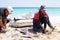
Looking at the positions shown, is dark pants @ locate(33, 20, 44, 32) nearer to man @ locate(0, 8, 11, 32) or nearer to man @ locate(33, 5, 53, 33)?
man @ locate(33, 5, 53, 33)

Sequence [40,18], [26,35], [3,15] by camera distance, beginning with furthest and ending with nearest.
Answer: [40,18] → [3,15] → [26,35]

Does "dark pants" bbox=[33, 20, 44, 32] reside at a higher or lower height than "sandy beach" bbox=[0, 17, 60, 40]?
higher

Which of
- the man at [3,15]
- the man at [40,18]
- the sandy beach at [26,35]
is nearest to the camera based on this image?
the sandy beach at [26,35]

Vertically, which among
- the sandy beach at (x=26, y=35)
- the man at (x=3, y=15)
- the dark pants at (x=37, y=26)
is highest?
the man at (x=3, y=15)

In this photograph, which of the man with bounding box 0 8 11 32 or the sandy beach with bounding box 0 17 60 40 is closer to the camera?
the sandy beach with bounding box 0 17 60 40

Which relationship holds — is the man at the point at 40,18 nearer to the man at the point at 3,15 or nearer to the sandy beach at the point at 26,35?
the sandy beach at the point at 26,35

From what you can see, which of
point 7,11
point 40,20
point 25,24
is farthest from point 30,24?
point 7,11

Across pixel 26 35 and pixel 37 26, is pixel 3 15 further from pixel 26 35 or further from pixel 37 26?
pixel 37 26

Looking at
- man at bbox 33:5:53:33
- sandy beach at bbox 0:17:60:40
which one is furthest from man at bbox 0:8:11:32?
man at bbox 33:5:53:33

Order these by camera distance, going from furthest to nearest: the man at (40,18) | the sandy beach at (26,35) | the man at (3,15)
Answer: the man at (40,18) → the man at (3,15) → the sandy beach at (26,35)

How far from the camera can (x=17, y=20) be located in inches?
370

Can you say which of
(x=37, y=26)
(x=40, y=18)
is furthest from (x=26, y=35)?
(x=40, y=18)

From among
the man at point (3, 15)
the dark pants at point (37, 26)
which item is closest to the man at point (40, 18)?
the dark pants at point (37, 26)

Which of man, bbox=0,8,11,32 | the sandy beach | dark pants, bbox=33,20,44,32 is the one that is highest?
man, bbox=0,8,11,32
